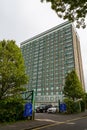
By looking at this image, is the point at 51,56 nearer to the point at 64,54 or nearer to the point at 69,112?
the point at 64,54

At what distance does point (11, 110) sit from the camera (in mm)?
14273

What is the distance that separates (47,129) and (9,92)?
540 cm

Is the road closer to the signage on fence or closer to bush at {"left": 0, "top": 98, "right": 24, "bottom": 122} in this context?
the signage on fence

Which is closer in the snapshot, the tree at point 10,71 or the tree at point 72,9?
the tree at point 72,9

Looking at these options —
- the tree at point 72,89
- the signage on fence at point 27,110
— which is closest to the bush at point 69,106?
the tree at point 72,89

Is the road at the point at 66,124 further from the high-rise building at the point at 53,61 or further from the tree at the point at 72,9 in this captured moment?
the high-rise building at the point at 53,61

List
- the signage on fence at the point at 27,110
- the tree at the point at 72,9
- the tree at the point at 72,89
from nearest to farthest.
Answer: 1. the tree at the point at 72,9
2. the signage on fence at the point at 27,110
3. the tree at the point at 72,89

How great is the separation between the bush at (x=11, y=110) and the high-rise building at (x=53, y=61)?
9592 cm

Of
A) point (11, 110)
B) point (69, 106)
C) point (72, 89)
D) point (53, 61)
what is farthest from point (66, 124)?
point (53, 61)

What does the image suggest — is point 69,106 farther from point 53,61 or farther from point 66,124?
point 53,61

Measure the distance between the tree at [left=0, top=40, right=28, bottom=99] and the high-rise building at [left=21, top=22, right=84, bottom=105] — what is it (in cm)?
9619

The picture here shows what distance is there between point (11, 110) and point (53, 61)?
112363 millimetres

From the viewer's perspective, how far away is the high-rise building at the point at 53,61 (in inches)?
4518

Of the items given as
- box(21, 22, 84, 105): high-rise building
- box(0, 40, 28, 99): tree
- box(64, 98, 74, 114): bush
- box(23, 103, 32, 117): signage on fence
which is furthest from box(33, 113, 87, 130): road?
box(21, 22, 84, 105): high-rise building
